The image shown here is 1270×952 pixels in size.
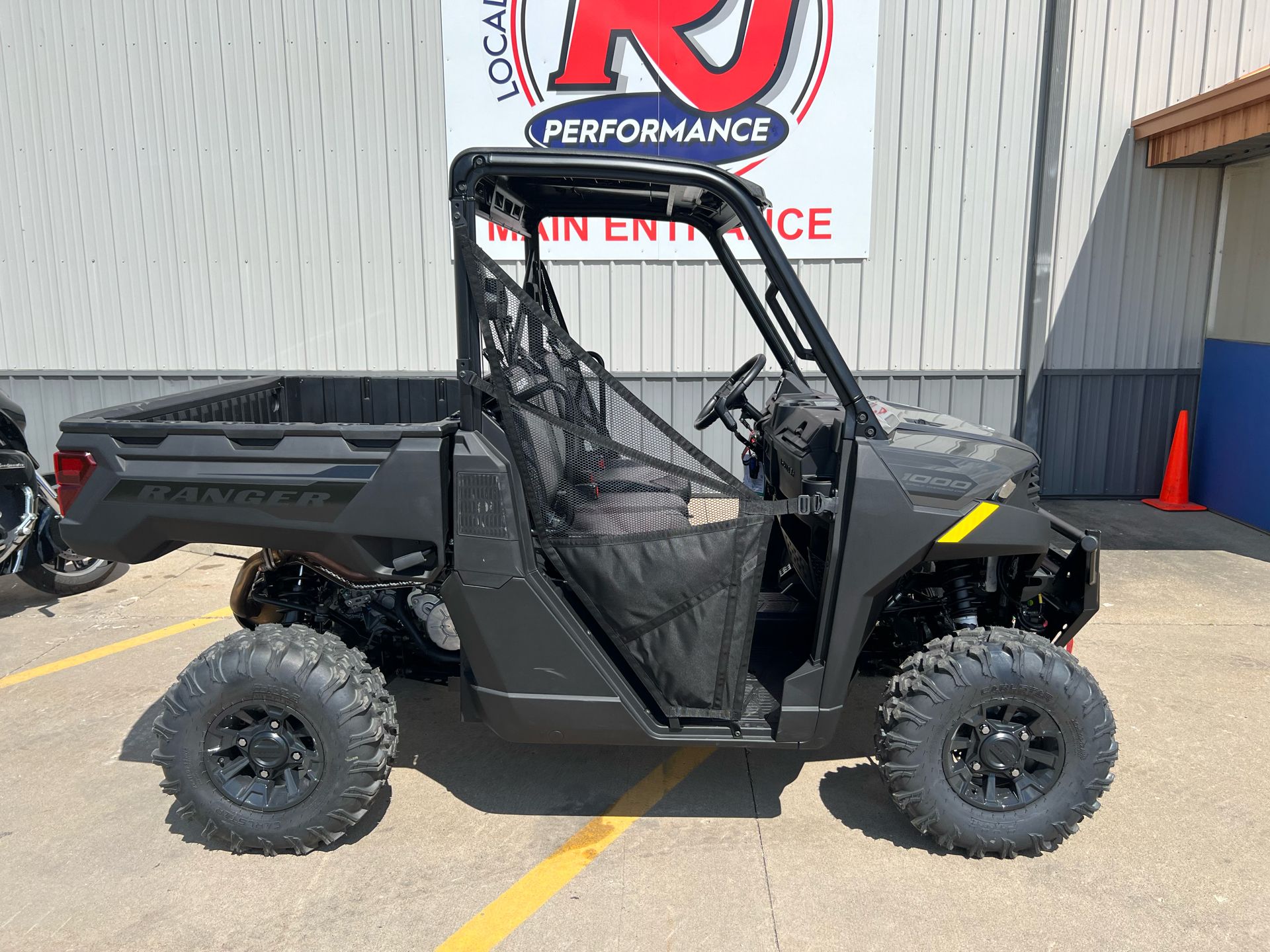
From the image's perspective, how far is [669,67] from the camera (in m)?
7.12

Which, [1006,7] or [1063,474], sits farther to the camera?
[1063,474]

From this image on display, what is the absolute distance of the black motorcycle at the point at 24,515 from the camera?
500 cm

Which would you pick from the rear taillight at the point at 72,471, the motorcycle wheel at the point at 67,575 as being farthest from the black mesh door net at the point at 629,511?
the motorcycle wheel at the point at 67,575

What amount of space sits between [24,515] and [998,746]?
202 inches

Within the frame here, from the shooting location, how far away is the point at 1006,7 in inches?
280

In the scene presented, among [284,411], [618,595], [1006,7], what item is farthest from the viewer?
[1006,7]

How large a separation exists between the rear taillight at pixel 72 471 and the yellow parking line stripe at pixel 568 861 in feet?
6.15

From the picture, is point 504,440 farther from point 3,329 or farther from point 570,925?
point 3,329

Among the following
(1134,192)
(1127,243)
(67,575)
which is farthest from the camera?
(1127,243)

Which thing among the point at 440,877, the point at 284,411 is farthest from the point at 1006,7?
the point at 440,877

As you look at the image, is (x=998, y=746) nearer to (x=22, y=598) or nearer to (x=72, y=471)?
(x=72, y=471)

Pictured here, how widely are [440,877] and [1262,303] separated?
7.39 meters

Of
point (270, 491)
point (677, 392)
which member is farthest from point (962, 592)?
point (677, 392)

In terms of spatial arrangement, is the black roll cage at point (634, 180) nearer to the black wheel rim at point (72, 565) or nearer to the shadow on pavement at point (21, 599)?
the black wheel rim at point (72, 565)
